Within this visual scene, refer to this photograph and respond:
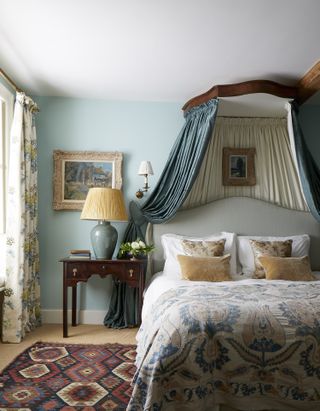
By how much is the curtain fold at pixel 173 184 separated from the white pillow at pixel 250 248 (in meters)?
0.79

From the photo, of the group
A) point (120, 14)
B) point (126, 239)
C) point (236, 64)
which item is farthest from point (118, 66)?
point (126, 239)

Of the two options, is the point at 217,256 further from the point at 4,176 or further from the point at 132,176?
the point at 4,176

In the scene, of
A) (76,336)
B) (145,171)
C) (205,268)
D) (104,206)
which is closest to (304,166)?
(205,268)

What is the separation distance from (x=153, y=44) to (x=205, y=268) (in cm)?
198

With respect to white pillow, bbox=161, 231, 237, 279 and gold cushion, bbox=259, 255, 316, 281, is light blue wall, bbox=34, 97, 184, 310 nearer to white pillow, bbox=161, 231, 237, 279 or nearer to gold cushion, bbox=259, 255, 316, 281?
white pillow, bbox=161, 231, 237, 279

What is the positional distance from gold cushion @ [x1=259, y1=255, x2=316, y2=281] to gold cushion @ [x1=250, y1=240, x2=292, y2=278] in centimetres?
11

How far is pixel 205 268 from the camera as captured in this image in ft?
10.6

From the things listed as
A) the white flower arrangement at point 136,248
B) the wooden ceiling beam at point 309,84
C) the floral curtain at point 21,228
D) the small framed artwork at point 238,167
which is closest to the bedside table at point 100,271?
the white flower arrangement at point 136,248

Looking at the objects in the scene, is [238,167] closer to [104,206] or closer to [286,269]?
[286,269]

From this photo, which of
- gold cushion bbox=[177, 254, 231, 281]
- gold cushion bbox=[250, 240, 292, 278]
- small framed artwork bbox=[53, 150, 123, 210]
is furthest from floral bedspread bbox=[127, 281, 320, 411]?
A: small framed artwork bbox=[53, 150, 123, 210]

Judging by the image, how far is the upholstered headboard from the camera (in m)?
3.98

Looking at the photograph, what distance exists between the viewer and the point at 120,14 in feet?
8.41

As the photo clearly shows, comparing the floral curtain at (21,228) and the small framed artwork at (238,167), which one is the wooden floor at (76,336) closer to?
the floral curtain at (21,228)

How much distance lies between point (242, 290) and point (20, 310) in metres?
2.15
